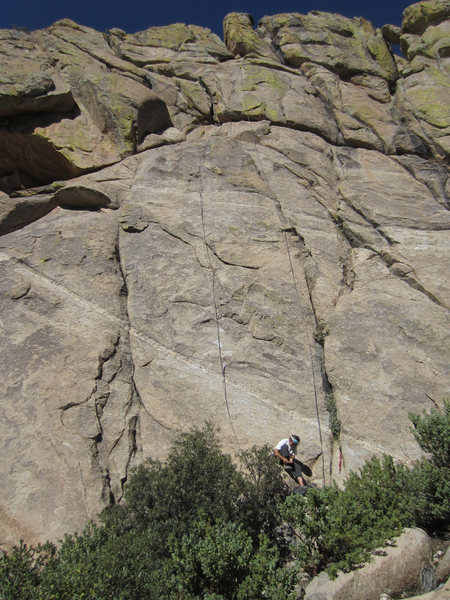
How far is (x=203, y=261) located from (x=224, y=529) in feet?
25.8

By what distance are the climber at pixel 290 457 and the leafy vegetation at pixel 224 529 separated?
0.52 meters

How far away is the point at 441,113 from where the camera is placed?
65.0 feet

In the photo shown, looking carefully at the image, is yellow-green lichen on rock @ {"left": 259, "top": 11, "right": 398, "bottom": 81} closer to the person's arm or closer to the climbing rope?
the climbing rope

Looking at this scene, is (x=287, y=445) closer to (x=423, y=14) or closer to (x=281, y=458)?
(x=281, y=458)

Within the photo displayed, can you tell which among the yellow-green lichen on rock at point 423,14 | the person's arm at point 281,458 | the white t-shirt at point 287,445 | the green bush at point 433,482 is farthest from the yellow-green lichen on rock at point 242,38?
the green bush at point 433,482

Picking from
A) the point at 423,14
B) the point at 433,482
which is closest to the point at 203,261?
the point at 433,482

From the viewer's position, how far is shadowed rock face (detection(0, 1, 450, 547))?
10.4m

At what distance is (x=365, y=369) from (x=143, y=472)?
5975mm

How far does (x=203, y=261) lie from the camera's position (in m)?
13.5

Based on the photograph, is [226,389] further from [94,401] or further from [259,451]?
[94,401]

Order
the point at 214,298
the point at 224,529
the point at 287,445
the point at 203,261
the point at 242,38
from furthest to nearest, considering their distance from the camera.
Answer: the point at 242,38, the point at 203,261, the point at 214,298, the point at 287,445, the point at 224,529

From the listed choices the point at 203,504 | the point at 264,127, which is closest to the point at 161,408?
the point at 203,504

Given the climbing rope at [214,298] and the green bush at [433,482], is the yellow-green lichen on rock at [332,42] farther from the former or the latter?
the green bush at [433,482]

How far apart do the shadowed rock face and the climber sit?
2.01 ft
